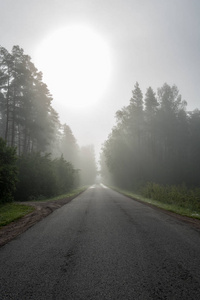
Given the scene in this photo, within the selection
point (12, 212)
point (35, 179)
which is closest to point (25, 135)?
point (35, 179)

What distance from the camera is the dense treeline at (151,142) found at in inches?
1193

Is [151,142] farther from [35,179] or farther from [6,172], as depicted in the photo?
[6,172]

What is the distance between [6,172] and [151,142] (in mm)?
31042

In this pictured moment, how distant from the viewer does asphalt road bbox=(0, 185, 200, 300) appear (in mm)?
2184

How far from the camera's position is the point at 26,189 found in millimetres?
14836

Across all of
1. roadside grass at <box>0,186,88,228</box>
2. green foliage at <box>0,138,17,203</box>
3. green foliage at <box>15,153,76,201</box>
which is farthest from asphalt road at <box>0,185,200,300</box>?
green foliage at <box>15,153,76,201</box>

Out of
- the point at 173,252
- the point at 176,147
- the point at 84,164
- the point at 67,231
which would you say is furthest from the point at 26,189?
the point at 84,164

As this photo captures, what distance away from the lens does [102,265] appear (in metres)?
2.91

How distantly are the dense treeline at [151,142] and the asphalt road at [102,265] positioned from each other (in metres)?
23.8

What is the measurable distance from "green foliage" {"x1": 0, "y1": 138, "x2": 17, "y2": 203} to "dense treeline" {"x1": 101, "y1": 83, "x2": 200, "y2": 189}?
20152 mm

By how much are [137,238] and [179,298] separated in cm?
237

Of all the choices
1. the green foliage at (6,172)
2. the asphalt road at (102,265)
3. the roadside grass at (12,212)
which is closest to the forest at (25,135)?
the green foliage at (6,172)

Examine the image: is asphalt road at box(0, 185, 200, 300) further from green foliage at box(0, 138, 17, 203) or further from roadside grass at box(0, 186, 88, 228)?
green foliage at box(0, 138, 17, 203)

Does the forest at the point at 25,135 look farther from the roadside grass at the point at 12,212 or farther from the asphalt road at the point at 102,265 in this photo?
the asphalt road at the point at 102,265
